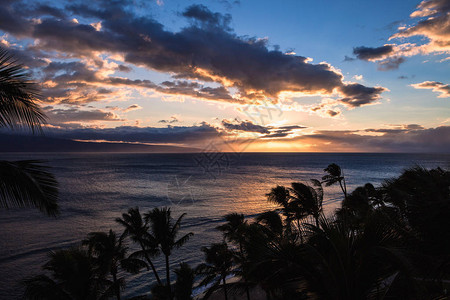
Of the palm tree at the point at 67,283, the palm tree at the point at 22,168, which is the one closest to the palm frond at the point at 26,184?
the palm tree at the point at 22,168

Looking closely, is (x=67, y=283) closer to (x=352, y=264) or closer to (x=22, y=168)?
(x=22, y=168)

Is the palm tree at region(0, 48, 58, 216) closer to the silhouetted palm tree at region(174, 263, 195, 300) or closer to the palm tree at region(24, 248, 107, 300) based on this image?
the palm tree at region(24, 248, 107, 300)

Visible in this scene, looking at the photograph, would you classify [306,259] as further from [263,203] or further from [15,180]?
[263,203]

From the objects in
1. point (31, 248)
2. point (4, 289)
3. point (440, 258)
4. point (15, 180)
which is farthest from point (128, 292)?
point (440, 258)

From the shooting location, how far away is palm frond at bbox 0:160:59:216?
3.29m

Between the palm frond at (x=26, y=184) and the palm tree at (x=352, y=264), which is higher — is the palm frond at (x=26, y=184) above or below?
above

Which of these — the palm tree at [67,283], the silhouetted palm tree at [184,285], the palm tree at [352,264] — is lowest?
the silhouetted palm tree at [184,285]

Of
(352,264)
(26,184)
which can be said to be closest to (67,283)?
(26,184)

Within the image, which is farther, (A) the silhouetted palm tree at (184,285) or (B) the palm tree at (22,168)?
(A) the silhouetted palm tree at (184,285)

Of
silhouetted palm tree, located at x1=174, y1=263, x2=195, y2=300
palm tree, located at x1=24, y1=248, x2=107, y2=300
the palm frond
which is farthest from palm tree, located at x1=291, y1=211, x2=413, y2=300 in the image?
silhouetted palm tree, located at x1=174, y1=263, x2=195, y2=300

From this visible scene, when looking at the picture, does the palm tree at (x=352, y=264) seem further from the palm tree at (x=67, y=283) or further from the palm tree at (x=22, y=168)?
the palm tree at (x=67, y=283)

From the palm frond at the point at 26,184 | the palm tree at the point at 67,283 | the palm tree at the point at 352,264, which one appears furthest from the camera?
the palm tree at the point at 67,283

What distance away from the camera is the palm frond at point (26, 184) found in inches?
129

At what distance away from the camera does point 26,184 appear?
3350 mm
